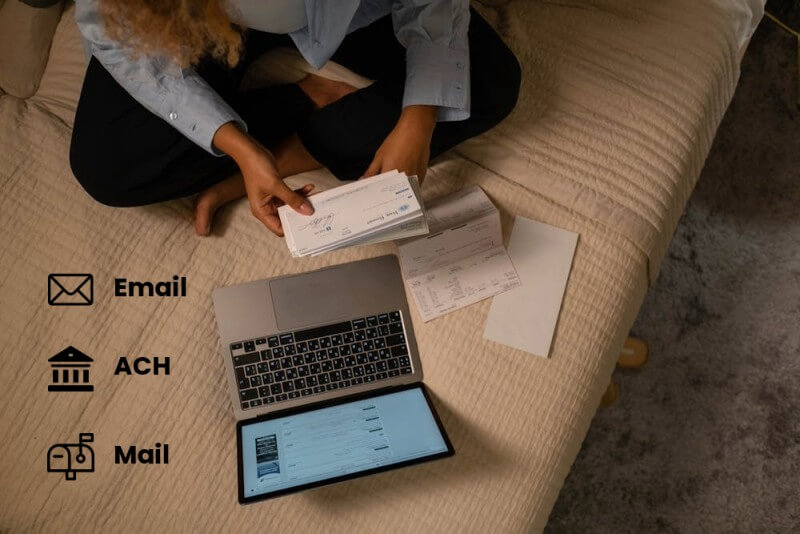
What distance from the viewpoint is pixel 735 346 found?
128 cm

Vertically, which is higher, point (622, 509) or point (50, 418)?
point (50, 418)

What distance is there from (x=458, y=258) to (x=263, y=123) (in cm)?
39

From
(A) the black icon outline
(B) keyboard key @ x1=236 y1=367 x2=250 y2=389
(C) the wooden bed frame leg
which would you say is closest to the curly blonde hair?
Result: (B) keyboard key @ x1=236 y1=367 x2=250 y2=389

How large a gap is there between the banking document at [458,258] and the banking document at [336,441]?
0.51 ft

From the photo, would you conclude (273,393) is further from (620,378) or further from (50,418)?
(620,378)

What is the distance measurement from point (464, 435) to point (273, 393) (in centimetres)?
29

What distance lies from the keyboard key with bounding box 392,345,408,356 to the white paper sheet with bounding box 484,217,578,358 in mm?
125

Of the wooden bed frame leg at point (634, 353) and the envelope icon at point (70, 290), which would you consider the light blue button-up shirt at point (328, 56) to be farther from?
the wooden bed frame leg at point (634, 353)

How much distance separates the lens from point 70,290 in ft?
3.06

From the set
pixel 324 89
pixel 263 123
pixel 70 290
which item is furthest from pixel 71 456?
pixel 324 89

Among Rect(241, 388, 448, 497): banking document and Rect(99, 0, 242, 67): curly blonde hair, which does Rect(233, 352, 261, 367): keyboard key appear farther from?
Rect(99, 0, 242, 67): curly blonde hair

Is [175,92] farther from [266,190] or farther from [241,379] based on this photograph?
[241,379]

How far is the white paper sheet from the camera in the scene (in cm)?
92

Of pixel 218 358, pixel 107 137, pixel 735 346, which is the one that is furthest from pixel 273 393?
pixel 735 346
